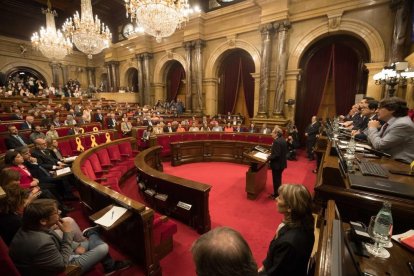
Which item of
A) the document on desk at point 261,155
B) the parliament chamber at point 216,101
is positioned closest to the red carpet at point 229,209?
the parliament chamber at point 216,101

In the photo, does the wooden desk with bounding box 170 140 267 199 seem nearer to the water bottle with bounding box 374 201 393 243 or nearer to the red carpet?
the red carpet

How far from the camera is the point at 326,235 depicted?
118cm

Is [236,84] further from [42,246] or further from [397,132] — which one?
[42,246]

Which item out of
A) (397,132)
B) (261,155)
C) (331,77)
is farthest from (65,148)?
(331,77)

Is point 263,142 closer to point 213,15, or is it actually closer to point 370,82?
point 370,82

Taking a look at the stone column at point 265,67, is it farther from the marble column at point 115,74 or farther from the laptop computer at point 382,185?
the marble column at point 115,74

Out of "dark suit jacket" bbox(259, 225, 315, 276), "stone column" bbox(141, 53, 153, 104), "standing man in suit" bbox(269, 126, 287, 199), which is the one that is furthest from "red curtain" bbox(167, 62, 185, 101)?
"dark suit jacket" bbox(259, 225, 315, 276)

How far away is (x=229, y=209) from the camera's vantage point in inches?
148

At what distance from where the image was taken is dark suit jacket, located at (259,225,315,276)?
1275mm

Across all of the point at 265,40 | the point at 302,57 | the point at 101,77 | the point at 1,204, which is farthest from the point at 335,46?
the point at 101,77

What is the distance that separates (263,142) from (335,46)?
526 cm

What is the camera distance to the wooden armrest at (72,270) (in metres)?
1.61

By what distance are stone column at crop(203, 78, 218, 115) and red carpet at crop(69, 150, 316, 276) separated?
223 inches

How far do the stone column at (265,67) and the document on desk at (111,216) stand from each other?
8.01 meters
